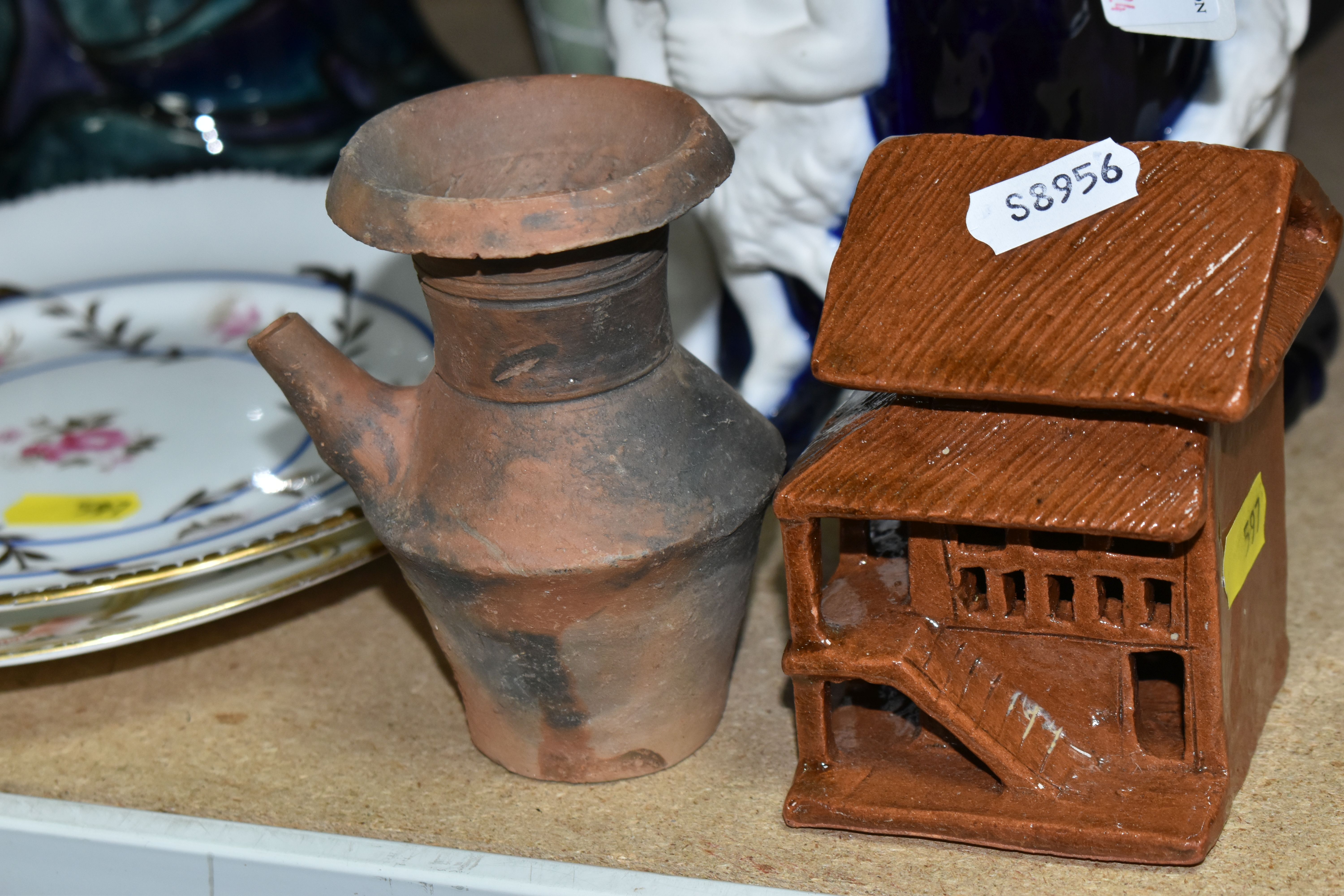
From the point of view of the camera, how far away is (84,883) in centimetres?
96

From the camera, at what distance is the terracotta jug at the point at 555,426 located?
82cm

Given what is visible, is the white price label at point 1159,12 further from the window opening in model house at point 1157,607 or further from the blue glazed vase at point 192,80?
the blue glazed vase at point 192,80

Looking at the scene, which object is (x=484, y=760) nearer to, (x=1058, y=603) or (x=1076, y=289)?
(x=1058, y=603)

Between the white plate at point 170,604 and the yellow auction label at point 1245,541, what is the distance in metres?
0.57

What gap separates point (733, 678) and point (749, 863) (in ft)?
0.64

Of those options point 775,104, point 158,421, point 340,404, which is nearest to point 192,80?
point 158,421

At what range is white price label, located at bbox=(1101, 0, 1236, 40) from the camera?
92cm

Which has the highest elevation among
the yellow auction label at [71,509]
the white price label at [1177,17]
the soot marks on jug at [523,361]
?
the white price label at [1177,17]

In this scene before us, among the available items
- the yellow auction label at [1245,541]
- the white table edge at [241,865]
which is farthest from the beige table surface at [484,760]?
the yellow auction label at [1245,541]

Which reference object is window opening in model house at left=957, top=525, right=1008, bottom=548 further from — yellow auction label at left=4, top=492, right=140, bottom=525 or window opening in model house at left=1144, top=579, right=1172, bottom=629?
yellow auction label at left=4, top=492, right=140, bottom=525

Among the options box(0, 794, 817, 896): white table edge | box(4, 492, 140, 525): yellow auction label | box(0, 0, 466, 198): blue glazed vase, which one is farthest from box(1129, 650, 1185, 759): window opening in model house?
box(0, 0, 466, 198): blue glazed vase

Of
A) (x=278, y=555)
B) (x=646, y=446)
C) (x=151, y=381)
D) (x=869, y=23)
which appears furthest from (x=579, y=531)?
(x=151, y=381)

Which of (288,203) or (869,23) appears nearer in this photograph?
(869,23)

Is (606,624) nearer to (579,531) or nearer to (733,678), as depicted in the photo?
(579,531)
